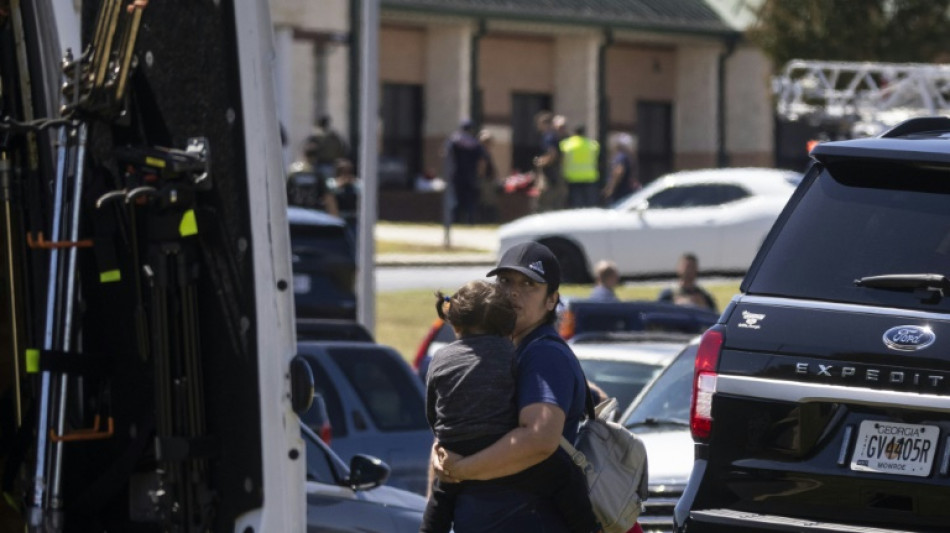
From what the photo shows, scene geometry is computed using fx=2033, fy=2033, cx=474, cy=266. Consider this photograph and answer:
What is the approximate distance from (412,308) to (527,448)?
17210 millimetres

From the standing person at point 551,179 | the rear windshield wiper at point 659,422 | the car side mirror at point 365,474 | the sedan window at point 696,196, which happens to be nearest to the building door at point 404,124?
the standing person at point 551,179

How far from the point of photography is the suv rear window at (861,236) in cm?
664

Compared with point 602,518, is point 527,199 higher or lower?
lower

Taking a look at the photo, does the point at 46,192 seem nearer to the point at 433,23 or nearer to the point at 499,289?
the point at 499,289

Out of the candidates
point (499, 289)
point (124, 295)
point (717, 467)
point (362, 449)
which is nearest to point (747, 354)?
point (717, 467)

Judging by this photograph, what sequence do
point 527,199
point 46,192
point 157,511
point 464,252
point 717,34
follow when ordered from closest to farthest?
point 157,511 → point 46,192 → point 464,252 → point 527,199 → point 717,34

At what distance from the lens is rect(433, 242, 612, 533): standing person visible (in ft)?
20.1

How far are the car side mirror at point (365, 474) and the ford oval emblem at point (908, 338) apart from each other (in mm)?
2725

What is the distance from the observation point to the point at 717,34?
149 ft

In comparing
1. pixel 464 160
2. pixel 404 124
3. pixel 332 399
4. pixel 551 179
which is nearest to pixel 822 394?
pixel 332 399

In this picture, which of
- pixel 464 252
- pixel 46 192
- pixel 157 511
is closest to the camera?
pixel 157 511

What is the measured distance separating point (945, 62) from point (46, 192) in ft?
121

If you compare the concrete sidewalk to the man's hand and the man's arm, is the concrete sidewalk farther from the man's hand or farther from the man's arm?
the man's arm

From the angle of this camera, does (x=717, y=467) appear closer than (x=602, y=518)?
No
